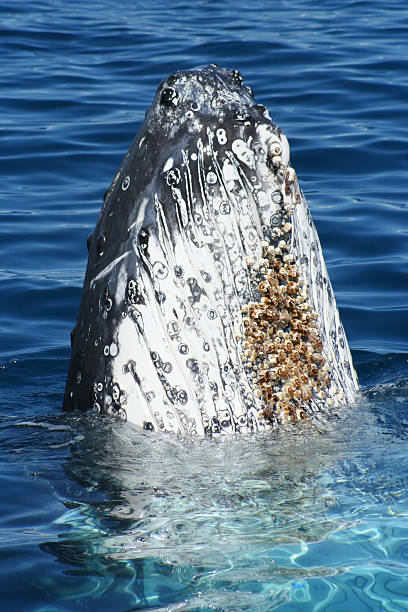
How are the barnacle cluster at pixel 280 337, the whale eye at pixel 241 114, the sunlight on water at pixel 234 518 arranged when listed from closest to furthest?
the sunlight on water at pixel 234 518, the whale eye at pixel 241 114, the barnacle cluster at pixel 280 337

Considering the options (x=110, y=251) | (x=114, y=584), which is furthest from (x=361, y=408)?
(x=114, y=584)

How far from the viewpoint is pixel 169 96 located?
4652mm

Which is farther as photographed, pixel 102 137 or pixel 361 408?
pixel 102 137

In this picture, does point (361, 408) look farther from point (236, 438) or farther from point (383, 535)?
point (383, 535)

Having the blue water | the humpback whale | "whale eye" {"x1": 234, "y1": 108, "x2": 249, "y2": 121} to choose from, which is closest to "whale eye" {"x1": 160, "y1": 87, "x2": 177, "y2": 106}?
the humpback whale

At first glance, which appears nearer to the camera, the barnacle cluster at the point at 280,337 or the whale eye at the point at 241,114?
the whale eye at the point at 241,114

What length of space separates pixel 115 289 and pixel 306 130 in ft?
29.4

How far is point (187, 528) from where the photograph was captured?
398 centimetres

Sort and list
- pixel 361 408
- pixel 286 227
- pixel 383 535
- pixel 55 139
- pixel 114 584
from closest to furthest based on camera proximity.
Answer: pixel 114 584, pixel 383 535, pixel 286 227, pixel 361 408, pixel 55 139

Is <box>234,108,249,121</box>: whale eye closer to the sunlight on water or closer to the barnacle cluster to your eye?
the barnacle cluster

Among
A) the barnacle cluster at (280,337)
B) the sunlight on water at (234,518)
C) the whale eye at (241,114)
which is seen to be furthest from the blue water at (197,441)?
the whale eye at (241,114)

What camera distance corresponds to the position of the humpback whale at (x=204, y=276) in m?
4.61

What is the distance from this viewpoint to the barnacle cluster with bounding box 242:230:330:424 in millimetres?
4695

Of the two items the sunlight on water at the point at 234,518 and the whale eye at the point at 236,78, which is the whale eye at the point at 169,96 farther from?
the sunlight on water at the point at 234,518
